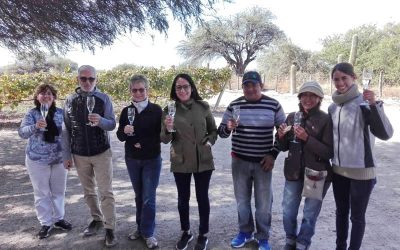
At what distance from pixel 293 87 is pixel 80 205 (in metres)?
19.3

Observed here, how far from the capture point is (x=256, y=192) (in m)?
3.97

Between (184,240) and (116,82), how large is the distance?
1099 cm

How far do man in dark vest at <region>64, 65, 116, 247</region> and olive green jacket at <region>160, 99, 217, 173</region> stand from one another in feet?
2.36

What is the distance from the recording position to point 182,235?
4.18 metres

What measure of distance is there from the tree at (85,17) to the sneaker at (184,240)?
2.86 meters

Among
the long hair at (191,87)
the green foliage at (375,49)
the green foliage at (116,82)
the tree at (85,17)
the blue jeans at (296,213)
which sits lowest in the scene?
the blue jeans at (296,213)

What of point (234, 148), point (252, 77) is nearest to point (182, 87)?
point (252, 77)

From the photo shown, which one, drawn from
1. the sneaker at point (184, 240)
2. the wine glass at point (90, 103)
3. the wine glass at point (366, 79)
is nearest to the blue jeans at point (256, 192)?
the sneaker at point (184, 240)

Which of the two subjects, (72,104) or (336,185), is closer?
(336,185)

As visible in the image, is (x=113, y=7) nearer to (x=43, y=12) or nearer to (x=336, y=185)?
(x=43, y=12)

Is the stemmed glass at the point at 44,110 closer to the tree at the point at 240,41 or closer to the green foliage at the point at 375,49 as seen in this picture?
the green foliage at the point at 375,49

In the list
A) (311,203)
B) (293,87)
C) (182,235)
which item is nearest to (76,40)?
(182,235)

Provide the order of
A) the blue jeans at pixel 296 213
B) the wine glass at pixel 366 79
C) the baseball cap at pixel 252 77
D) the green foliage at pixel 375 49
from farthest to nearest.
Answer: the green foliage at pixel 375 49 → the baseball cap at pixel 252 77 → the blue jeans at pixel 296 213 → the wine glass at pixel 366 79

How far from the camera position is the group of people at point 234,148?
3453 mm
